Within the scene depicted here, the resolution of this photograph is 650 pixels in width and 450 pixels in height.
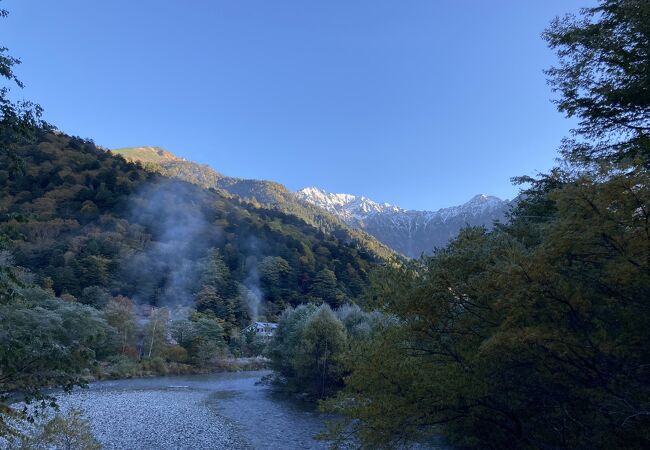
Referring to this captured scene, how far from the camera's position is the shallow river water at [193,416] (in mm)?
19375

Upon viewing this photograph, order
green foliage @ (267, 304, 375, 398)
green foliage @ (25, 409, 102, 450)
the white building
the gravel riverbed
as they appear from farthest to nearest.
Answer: the white building
green foliage @ (267, 304, 375, 398)
the gravel riverbed
green foliage @ (25, 409, 102, 450)

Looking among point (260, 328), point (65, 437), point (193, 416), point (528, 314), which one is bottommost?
point (193, 416)

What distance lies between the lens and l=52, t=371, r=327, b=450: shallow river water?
63.6 ft

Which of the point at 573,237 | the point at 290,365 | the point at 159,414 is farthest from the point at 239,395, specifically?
the point at 573,237

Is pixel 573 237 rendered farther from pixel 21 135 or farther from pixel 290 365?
pixel 290 365

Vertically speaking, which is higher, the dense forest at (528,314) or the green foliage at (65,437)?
the dense forest at (528,314)

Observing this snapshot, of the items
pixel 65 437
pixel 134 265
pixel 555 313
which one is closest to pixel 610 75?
pixel 555 313

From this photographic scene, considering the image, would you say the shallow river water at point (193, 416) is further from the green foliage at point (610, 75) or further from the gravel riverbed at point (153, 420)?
the green foliage at point (610, 75)

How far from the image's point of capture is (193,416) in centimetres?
2492

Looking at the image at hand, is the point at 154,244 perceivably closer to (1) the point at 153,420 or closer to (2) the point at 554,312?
(1) the point at 153,420

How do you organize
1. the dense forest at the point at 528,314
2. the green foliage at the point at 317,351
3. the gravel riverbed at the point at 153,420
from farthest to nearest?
1. the green foliage at the point at 317,351
2. the gravel riverbed at the point at 153,420
3. the dense forest at the point at 528,314

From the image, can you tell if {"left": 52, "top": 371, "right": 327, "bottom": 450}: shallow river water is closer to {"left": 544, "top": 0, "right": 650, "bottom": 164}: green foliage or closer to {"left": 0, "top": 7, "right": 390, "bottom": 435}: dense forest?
{"left": 0, "top": 7, "right": 390, "bottom": 435}: dense forest

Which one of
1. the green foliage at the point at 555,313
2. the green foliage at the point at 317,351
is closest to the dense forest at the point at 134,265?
the green foliage at the point at 555,313

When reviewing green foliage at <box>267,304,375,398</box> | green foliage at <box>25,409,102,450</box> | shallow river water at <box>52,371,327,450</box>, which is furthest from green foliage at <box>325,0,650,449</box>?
green foliage at <box>267,304,375,398</box>
